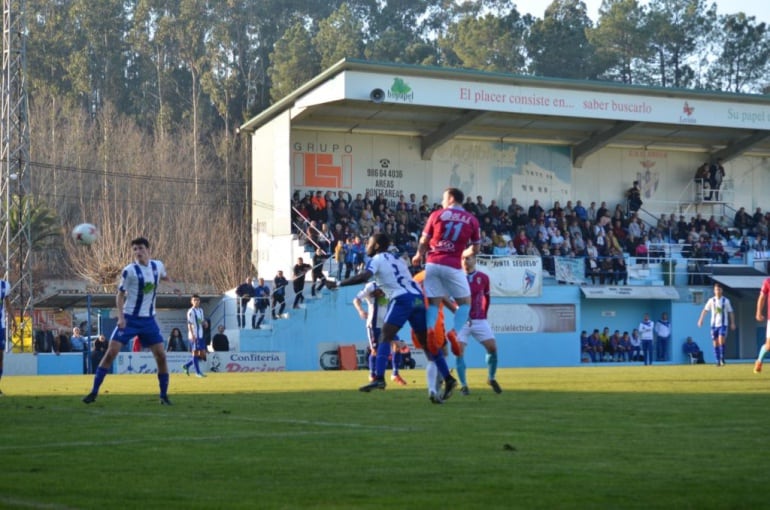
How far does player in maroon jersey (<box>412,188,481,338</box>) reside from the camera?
15.4 metres

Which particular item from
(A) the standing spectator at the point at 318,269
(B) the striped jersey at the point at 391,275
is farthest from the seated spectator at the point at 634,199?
(B) the striped jersey at the point at 391,275

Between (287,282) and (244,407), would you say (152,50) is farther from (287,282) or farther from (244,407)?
(244,407)

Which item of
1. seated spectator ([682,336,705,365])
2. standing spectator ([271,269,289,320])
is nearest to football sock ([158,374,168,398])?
standing spectator ([271,269,289,320])

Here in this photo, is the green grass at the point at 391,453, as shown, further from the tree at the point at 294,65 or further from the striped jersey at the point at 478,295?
the tree at the point at 294,65

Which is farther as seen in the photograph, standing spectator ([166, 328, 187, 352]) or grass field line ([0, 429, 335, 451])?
standing spectator ([166, 328, 187, 352])

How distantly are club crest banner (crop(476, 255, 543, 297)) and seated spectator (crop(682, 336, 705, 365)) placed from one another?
21.1 ft

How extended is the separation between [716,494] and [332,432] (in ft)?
15.0

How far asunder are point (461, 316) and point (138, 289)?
420cm

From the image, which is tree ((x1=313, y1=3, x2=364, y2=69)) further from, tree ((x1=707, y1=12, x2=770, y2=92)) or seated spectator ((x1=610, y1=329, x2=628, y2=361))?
seated spectator ((x1=610, y1=329, x2=628, y2=361))

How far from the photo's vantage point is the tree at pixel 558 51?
88875 mm

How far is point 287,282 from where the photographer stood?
41.4 metres

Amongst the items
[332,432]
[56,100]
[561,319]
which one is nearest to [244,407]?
[332,432]

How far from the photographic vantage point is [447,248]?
51.0 ft

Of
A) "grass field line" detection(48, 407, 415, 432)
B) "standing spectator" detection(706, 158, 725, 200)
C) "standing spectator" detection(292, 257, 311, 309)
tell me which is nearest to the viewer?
"grass field line" detection(48, 407, 415, 432)
